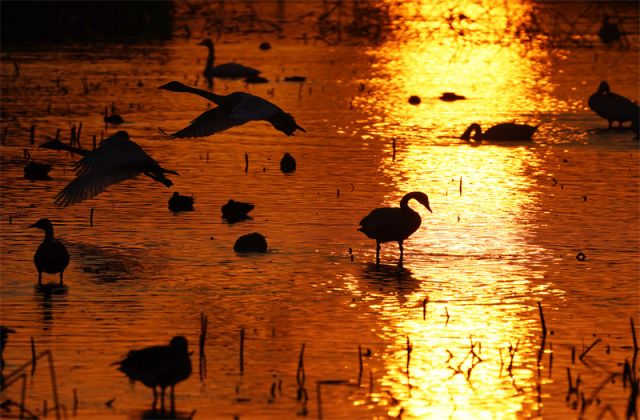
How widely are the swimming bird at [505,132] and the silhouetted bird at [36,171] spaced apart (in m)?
7.05

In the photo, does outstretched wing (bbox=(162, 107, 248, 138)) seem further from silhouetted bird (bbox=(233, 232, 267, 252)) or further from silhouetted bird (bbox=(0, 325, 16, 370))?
silhouetted bird (bbox=(0, 325, 16, 370))

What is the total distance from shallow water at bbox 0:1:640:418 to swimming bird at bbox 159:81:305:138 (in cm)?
113

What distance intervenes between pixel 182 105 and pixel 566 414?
60.5 feet

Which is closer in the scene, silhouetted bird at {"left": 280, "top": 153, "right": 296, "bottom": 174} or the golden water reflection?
the golden water reflection

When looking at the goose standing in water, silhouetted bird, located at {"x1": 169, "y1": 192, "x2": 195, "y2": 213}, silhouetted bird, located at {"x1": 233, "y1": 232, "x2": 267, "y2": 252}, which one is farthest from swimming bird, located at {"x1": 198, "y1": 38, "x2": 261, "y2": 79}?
silhouetted bird, located at {"x1": 233, "y1": 232, "x2": 267, "y2": 252}

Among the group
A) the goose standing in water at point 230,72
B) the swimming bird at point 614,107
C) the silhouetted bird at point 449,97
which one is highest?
the goose standing in water at point 230,72

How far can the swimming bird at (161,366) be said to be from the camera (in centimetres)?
965

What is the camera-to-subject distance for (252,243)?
14.9m

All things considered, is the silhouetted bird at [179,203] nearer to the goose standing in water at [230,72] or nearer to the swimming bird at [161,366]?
the swimming bird at [161,366]

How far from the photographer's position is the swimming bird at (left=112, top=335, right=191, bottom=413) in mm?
9648

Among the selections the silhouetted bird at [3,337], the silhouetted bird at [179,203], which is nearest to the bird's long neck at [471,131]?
the silhouetted bird at [179,203]

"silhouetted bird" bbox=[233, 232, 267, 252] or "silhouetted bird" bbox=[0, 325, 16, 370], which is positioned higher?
"silhouetted bird" bbox=[233, 232, 267, 252]

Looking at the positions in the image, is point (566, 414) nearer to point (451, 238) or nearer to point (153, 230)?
point (451, 238)

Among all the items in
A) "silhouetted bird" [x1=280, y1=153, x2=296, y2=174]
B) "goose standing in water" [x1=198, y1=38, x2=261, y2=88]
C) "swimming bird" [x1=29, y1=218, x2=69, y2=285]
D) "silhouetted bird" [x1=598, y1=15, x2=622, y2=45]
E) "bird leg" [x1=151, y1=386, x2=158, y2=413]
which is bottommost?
"bird leg" [x1=151, y1=386, x2=158, y2=413]
